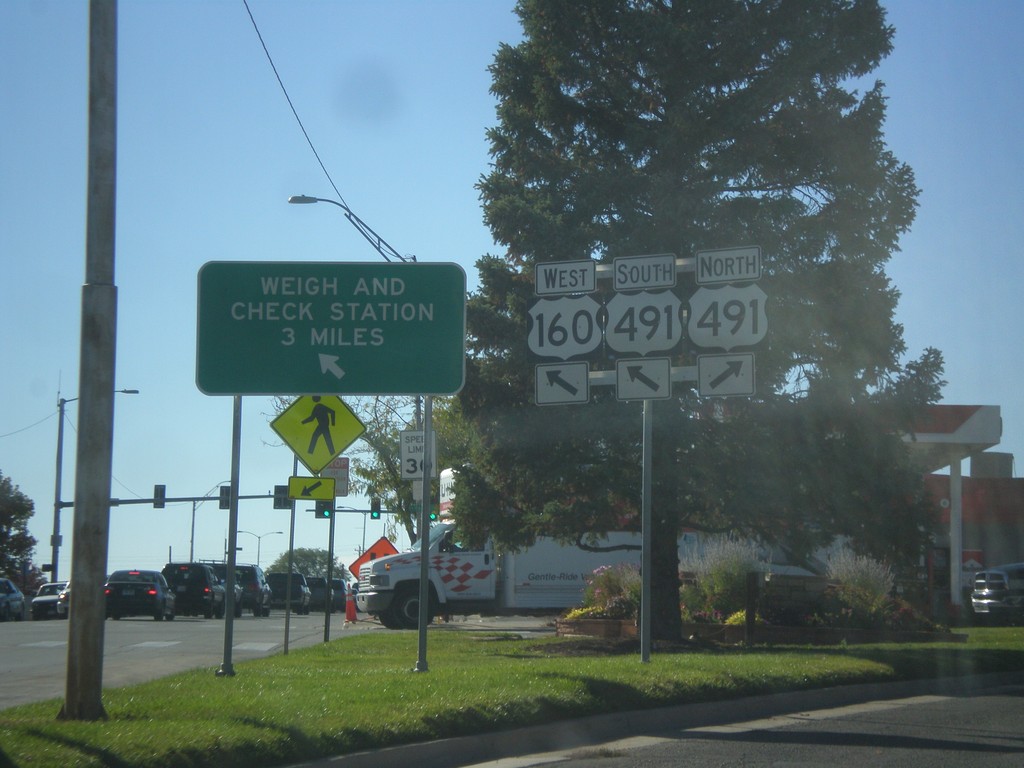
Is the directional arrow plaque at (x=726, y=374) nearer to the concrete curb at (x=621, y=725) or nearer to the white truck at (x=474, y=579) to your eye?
the concrete curb at (x=621, y=725)

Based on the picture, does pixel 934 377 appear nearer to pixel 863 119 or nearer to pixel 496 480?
pixel 863 119

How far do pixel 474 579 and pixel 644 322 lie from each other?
13.7 meters

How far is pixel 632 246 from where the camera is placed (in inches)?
675

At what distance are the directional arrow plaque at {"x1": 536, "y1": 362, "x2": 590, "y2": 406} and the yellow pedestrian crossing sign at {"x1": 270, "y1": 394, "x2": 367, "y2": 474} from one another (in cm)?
263

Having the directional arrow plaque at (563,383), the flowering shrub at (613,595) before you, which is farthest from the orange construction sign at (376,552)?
the directional arrow plaque at (563,383)

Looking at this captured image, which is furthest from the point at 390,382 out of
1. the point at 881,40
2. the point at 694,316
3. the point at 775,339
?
the point at 881,40

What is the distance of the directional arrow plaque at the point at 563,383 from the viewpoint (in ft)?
45.6

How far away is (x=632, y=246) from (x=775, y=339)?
2532 millimetres

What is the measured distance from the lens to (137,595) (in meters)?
35.0

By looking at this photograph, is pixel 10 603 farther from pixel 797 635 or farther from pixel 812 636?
pixel 812 636

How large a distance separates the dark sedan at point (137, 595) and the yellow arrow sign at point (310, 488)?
1893 centimetres

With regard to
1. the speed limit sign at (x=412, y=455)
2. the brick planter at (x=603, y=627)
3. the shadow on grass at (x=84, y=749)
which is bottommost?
the brick planter at (x=603, y=627)

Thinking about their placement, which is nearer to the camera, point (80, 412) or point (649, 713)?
point (80, 412)

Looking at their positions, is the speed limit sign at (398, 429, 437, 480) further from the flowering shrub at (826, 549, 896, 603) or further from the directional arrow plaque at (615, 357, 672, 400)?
the flowering shrub at (826, 549, 896, 603)
